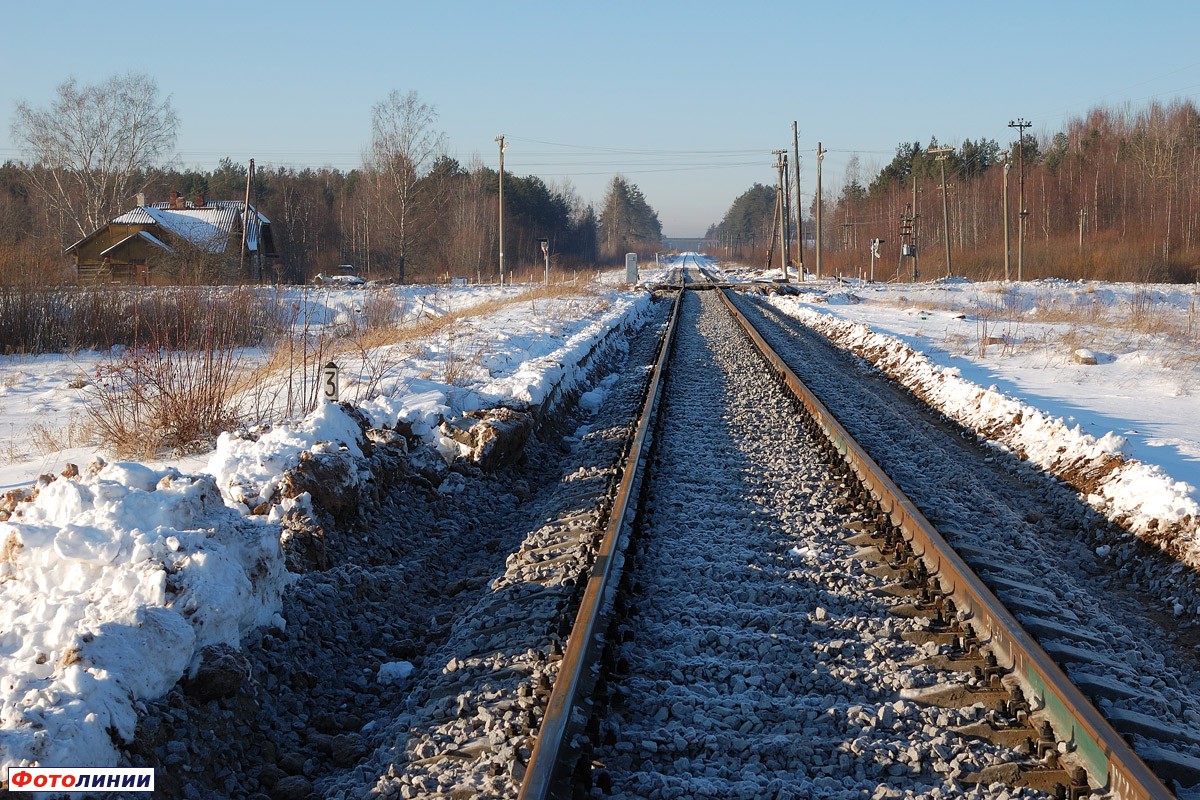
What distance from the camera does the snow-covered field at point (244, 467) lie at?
139 inches

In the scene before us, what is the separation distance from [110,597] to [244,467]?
2.30 m

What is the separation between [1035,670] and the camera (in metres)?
3.85

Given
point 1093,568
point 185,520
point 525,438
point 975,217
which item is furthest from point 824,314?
point 975,217

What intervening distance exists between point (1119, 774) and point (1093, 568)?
3199 millimetres

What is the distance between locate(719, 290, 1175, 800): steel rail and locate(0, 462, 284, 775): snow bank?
11.1 ft

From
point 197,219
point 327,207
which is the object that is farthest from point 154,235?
point 327,207

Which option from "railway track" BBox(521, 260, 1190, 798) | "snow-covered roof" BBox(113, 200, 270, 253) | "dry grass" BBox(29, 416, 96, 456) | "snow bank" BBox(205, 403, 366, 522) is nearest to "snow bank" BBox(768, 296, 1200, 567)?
"railway track" BBox(521, 260, 1190, 798)

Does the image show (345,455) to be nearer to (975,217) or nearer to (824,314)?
(824,314)

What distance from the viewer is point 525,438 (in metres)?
9.00

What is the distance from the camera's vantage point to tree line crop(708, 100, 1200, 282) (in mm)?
58250

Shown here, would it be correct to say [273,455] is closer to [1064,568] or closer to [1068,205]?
[1064,568]

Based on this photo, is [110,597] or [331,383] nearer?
[110,597]

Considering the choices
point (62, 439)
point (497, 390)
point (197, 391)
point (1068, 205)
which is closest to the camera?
point (197, 391)

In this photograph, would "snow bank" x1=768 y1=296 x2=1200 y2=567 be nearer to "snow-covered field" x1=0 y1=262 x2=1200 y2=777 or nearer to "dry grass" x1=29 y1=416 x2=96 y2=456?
"snow-covered field" x1=0 y1=262 x2=1200 y2=777
